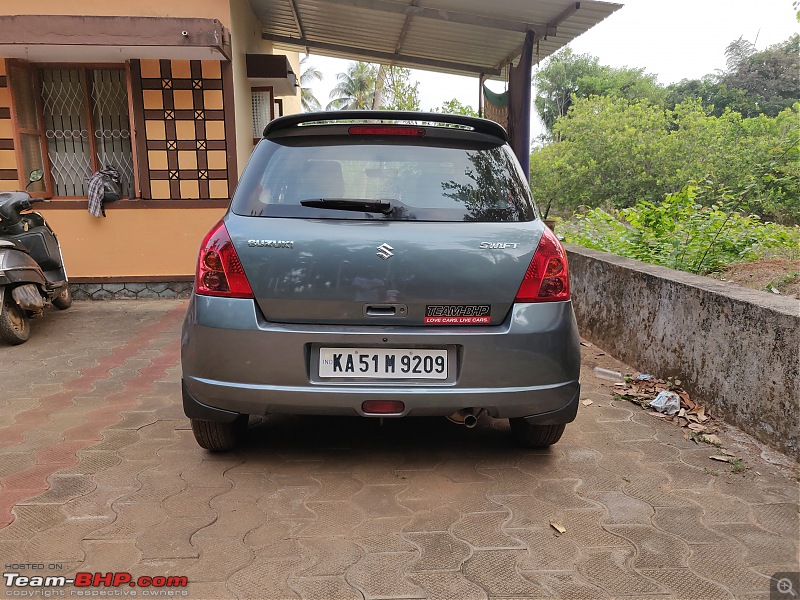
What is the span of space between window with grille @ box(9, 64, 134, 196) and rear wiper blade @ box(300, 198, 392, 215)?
237 inches

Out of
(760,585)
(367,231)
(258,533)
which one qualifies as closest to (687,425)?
(760,585)

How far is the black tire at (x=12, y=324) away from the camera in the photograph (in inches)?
205

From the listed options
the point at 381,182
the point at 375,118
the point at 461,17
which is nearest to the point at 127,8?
the point at 461,17

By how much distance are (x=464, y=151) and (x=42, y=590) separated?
2373mm

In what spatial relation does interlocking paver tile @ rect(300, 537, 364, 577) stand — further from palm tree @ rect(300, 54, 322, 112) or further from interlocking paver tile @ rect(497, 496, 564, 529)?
palm tree @ rect(300, 54, 322, 112)

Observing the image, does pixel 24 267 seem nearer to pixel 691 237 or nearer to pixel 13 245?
pixel 13 245

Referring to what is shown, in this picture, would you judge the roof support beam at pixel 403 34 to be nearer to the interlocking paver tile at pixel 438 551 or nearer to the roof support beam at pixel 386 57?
the roof support beam at pixel 386 57

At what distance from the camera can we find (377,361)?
8.23 ft

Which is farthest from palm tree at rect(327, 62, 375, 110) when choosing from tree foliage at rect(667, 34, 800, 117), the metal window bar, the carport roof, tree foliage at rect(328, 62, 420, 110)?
the metal window bar

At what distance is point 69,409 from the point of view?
146 inches

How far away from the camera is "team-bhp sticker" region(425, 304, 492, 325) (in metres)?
2.51

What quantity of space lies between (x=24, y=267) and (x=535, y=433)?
473cm

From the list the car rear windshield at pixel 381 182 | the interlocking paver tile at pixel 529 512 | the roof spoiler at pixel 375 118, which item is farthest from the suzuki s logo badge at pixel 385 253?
the interlocking paver tile at pixel 529 512

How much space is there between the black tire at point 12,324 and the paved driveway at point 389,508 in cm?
186
